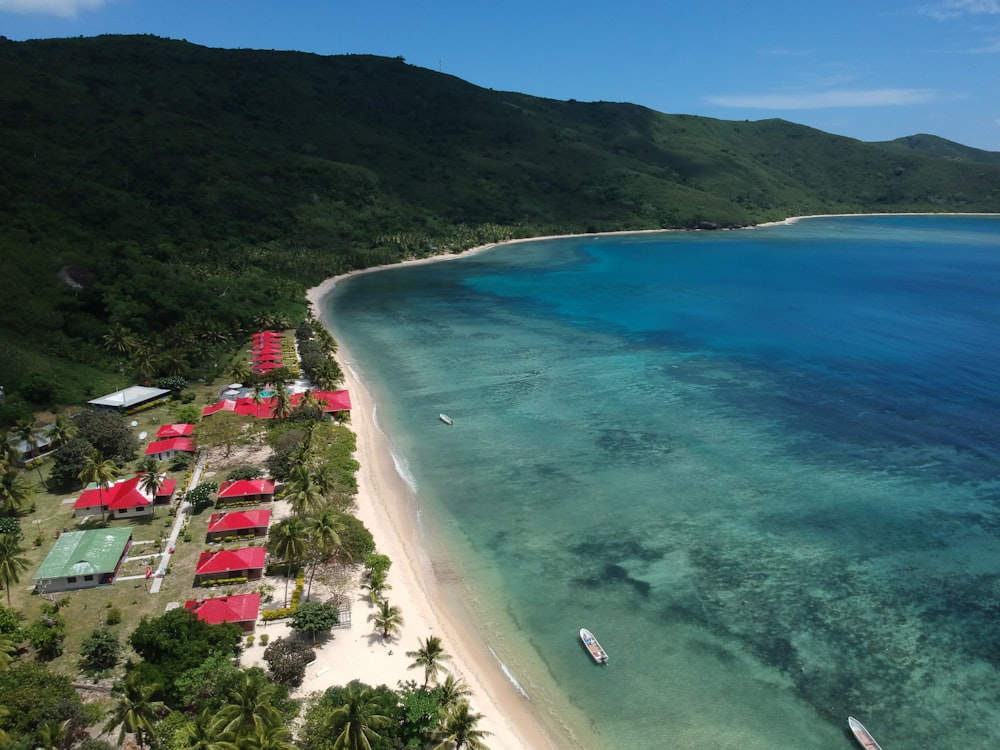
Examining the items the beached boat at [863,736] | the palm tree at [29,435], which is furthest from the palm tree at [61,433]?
the beached boat at [863,736]

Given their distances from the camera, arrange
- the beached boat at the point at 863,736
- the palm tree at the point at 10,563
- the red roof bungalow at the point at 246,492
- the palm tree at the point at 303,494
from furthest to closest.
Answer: the red roof bungalow at the point at 246,492
the palm tree at the point at 303,494
the palm tree at the point at 10,563
the beached boat at the point at 863,736

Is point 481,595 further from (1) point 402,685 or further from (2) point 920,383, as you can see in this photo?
(2) point 920,383

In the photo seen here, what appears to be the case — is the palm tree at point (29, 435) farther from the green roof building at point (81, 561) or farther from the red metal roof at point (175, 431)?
the green roof building at point (81, 561)

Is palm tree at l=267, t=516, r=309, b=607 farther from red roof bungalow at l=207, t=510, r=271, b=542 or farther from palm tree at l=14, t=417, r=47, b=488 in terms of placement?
palm tree at l=14, t=417, r=47, b=488

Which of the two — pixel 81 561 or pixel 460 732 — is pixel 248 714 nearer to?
pixel 460 732

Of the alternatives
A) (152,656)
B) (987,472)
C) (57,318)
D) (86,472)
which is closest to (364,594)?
(152,656)
